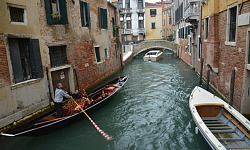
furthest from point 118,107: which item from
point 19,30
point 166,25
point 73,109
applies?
point 166,25

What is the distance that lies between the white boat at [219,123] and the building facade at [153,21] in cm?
2695

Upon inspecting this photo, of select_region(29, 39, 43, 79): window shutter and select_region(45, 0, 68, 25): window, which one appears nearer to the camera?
select_region(29, 39, 43, 79): window shutter

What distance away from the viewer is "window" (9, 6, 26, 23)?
5.53 meters

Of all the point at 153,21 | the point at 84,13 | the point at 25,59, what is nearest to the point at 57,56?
the point at 25,59

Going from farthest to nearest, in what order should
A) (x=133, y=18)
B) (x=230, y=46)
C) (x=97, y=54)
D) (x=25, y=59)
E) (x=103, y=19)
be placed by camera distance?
(x=133, y=18)
(x=103, y=19)
(x=97, y=54)
(x=230, y=46)
(x=25, y=59)

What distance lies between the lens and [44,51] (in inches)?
263

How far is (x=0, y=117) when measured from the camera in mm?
5066

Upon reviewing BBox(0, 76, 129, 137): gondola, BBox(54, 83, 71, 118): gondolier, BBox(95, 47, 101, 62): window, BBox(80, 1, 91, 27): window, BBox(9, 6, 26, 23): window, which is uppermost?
BBox(80, 1, 91, 27): window

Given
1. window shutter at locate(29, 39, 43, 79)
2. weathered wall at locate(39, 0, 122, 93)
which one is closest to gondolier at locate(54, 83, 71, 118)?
window shutter at locate(29, 39, 43, 79)

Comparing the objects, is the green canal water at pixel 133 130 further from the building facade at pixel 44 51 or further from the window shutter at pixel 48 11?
the window shutter at pixel 48 11

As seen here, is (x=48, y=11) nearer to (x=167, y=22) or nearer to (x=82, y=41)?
(x=82, y=41)

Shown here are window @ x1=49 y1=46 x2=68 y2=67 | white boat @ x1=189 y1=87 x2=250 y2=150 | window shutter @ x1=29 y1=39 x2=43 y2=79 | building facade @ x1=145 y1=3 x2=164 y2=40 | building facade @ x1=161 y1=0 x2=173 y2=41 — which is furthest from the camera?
building facade @ x1=145 y1=3 x2=164 y2=40

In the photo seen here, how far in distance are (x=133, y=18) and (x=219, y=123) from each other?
27.2m

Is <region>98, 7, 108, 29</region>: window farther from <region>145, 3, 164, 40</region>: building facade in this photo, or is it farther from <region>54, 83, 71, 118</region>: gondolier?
<region>145, 3, 164, 40</region>: building facade
